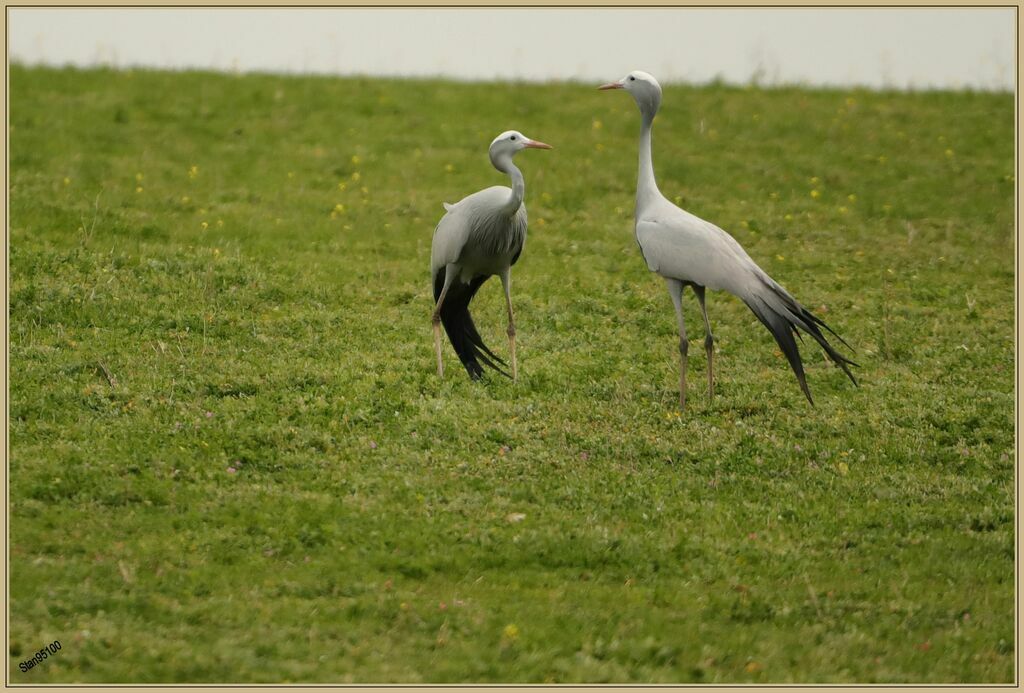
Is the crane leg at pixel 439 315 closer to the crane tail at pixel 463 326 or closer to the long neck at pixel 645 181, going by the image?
the crane tail at pixel 463 326

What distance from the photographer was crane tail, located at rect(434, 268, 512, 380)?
10.0 m

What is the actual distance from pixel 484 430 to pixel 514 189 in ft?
5.54

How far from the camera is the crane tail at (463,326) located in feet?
32.9

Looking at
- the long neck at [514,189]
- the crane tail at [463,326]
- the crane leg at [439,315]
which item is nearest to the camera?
the long neck at [514,189]

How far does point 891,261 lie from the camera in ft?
45.1

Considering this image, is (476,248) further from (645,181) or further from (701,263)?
(701,263)

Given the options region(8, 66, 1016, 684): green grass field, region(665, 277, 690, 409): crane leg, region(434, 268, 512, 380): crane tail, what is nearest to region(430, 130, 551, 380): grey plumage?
region(434, 268, 512, 380): crane tail

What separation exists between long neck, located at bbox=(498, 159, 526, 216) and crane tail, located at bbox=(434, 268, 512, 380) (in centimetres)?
99

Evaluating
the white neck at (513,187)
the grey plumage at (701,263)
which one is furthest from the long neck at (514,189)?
the grey plumage at (701,263)

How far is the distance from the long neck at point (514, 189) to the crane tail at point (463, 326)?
99 cm

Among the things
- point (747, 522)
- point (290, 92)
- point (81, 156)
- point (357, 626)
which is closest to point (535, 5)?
point (747, 522)

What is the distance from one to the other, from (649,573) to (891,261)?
7679mm

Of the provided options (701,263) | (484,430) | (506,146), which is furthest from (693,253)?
(484,430)

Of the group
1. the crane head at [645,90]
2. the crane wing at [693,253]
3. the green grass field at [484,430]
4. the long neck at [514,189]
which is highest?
the crane head at [645,90]
